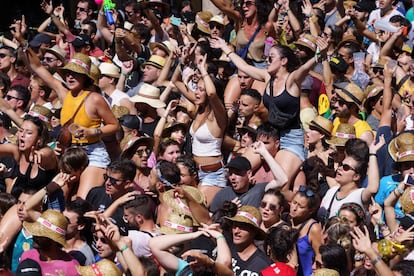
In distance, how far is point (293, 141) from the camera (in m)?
10.7

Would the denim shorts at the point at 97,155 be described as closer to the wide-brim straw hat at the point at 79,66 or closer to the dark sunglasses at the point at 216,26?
the wide-brim straw hat at the point at 79,66

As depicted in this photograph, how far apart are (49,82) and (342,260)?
4.57 m

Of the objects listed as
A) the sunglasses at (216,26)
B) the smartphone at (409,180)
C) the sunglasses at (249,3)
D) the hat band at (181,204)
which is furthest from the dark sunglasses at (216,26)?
the smartphone at (409,180)

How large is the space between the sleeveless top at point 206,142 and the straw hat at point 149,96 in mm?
1458

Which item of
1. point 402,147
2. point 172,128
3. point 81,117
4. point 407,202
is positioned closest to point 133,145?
point 81,117

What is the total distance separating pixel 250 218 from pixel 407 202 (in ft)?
4.31

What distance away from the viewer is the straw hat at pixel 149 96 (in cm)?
1247

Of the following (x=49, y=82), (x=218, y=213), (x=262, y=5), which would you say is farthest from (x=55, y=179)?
(x=262, y=5)

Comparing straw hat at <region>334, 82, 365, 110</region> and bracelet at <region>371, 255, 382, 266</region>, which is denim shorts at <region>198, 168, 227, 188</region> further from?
bracelet at <region>371, 255, 382, 266</region>

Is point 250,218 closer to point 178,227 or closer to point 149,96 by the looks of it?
point 178,227

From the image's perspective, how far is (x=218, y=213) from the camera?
31.7 ft

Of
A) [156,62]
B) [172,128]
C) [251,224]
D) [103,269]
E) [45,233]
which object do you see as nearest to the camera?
[103,269]

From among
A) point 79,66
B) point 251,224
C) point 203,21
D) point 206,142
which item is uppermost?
point 79,66

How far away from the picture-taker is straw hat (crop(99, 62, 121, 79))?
43.0ft
